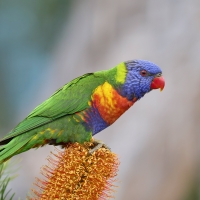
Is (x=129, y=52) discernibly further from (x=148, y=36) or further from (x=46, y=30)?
(x=46, y=30)

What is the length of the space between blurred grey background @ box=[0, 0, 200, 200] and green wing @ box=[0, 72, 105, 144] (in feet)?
4.53

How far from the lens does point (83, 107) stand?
132cm

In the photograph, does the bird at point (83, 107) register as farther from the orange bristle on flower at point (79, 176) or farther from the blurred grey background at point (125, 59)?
the blurred grey background at point (125, 59)

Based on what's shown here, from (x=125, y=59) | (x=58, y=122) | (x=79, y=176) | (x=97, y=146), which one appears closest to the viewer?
(x=79, y=176)

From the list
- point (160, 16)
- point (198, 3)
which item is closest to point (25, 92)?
point (160, 16)

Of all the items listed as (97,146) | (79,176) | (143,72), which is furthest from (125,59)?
(79,176)

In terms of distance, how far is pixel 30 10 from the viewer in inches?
121

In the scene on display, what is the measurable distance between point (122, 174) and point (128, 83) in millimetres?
1467

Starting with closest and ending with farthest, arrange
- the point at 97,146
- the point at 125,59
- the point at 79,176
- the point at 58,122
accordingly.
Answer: the point at 79,176 → the point at 97,146 → the point at 58,122 → the point at 125,59

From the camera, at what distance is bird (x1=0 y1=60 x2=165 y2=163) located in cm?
126

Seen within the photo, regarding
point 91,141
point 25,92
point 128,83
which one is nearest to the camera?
point 91,141

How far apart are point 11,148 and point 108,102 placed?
36 centimetres

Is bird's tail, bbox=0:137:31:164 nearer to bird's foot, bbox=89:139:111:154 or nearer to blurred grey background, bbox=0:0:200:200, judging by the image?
bird's foot, bbox=89:139:111:154

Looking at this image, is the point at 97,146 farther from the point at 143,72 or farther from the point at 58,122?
the point at 143,72
